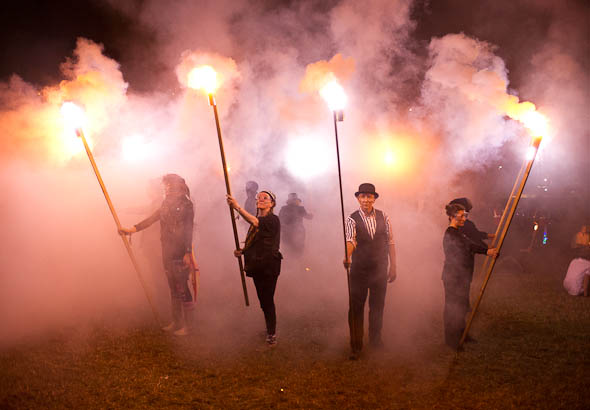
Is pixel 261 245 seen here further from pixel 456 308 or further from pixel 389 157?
pixel 389 157

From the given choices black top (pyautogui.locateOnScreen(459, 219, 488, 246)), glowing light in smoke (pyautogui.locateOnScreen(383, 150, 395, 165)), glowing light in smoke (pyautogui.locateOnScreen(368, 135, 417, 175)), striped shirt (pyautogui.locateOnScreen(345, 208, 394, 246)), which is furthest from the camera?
glowing light in smoke (pyautogui.locateOnScreen(383, 150, 395, 165))

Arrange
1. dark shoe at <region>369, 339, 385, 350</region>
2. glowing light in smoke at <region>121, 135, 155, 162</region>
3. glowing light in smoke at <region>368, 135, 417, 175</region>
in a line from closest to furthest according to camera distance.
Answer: dark shoe at <region>369, 339, 385, 350</region> < glowing light in smoke at <region>121, 135, 155, 162</region> < glowing light in smoke at <region>368, 135, 417, 175</region>

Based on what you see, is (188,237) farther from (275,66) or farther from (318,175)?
(318,175)

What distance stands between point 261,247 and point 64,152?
200 inches

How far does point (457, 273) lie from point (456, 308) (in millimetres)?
423

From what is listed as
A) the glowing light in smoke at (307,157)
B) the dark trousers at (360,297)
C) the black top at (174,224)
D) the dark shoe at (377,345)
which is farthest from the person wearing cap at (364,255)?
the glowing light in smoke at (307,157)

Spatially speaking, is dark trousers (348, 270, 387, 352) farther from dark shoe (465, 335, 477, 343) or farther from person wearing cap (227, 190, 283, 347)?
dark shoe (465, 335, 477, 343)

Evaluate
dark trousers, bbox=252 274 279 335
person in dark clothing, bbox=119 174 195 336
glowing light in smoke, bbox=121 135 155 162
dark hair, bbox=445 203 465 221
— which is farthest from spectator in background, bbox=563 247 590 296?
glowing light in smoke, bbox=121 135 155 162

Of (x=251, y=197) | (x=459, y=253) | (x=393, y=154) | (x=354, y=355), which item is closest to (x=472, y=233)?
(x=459, y=253)

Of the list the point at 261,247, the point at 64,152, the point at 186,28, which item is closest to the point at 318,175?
the point at 186,28

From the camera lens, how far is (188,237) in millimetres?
5301

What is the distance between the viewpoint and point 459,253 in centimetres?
462

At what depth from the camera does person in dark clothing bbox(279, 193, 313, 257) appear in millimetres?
8727

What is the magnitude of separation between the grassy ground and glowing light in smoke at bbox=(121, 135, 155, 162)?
4376 mm
